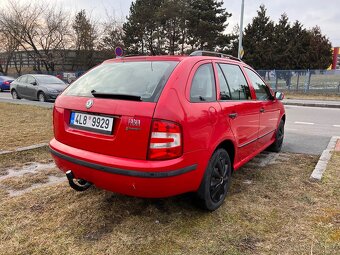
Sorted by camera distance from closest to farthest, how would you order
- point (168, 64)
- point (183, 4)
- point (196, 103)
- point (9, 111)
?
point (196, 103) < point (168, 64) < point (9, 111) < point (183, 4)

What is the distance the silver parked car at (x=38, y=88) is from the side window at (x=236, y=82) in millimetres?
11225

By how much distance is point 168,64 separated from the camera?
10.4 ft

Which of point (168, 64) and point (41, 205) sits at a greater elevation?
point (168, 64)

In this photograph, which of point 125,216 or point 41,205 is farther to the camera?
point 41,205

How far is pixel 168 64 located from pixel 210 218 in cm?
161

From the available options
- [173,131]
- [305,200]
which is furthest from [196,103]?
[305,200]

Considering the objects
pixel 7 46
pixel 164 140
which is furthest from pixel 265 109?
pixel 7 46

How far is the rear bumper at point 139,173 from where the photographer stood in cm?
267

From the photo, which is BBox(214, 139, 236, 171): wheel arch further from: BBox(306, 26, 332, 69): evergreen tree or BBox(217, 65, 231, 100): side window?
BBox(306, 26, 332, 69): evergreen tree

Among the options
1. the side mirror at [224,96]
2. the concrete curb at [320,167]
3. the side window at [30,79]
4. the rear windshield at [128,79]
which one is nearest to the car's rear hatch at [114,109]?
the rear windshield at [128,79]

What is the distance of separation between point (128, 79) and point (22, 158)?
2.81 metres

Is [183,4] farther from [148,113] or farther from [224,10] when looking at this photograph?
[148,113]

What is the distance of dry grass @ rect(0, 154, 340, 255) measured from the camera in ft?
8.89

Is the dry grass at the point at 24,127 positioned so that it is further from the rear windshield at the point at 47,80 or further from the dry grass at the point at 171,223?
the rear windshield at the point at 47,80
